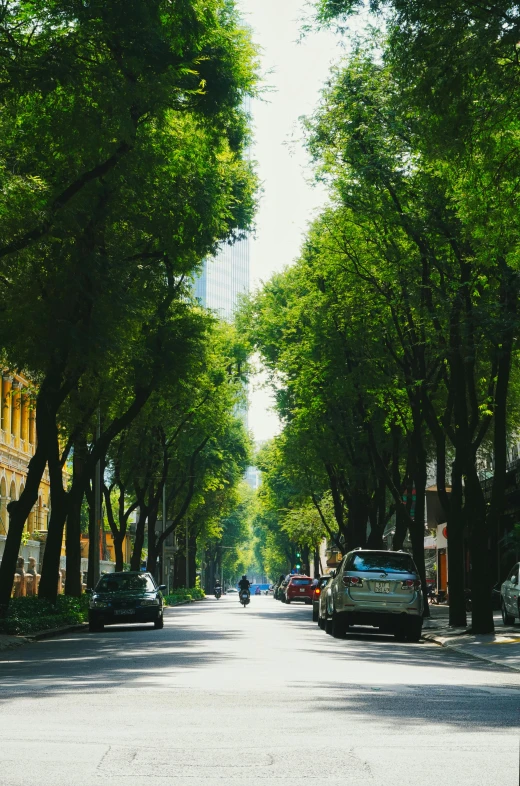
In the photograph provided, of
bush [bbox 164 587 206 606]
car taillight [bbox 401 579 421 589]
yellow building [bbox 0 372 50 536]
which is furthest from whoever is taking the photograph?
bush [bbox 164 587 206 606]

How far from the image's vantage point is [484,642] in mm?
25125

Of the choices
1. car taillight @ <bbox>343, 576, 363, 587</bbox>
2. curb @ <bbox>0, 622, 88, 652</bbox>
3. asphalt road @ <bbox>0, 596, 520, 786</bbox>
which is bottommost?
asphalt road @ <bbox>0, 596, 520, 786</bbox>

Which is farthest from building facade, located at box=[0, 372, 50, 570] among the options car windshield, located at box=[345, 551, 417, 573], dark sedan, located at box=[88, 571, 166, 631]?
car windshield, located at box=[345, 551, 417, 573]

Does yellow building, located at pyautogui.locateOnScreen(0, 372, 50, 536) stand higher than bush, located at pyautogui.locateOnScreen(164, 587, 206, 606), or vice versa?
yellow building, located at pyautogui.locateOnScreen(0, 372, 50, 536)

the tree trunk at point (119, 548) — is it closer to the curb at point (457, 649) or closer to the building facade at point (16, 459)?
the building facade at point (16, 459)

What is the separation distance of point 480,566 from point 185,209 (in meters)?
9.50

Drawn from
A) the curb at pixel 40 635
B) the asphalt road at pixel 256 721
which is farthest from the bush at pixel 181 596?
the asphalt road at pixel 256 721

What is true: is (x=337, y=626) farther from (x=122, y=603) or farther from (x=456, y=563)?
(x=122, y=603)

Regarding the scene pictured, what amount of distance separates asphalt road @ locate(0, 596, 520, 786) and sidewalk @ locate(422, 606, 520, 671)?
1.68 metres

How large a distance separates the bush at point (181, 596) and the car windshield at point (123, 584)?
1321 inches

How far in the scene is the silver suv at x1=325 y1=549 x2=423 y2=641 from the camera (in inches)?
998

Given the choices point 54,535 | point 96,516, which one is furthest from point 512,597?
point 96,516

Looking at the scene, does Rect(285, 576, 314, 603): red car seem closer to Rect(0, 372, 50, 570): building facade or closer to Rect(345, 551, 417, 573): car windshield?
Rect(0, 372, 50, 570): building facade

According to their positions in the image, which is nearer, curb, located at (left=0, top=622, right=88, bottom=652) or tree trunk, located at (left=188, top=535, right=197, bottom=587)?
curb, located at (left=0, top=622, right=88, bottom=652)
